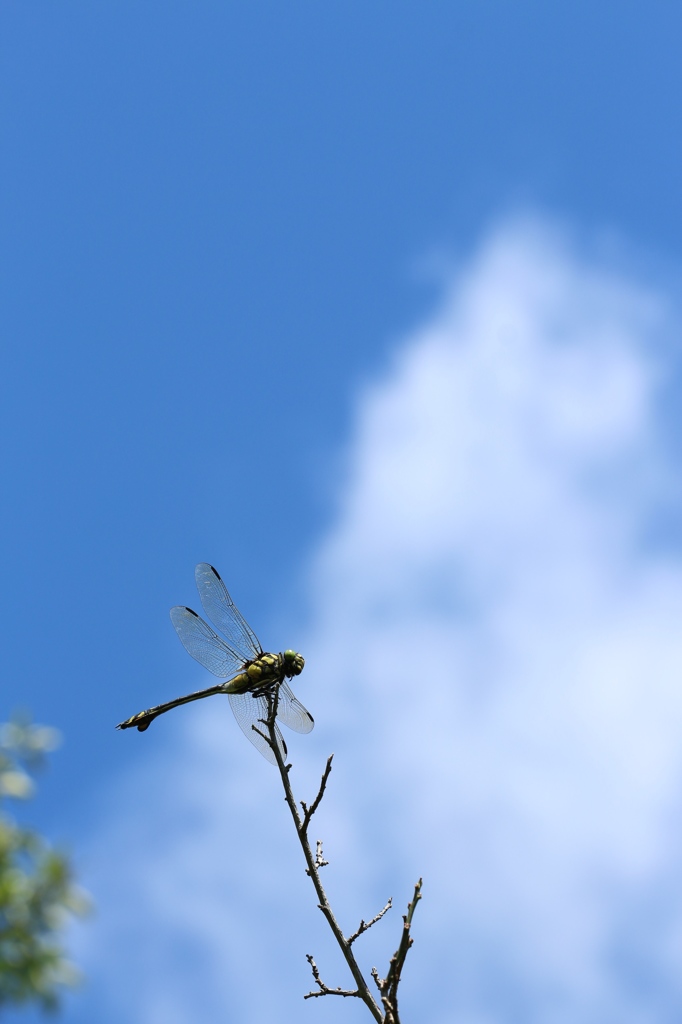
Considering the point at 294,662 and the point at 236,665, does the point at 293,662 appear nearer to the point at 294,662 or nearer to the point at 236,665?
the point at 294,662

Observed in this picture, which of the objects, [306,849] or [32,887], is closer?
[32,887]

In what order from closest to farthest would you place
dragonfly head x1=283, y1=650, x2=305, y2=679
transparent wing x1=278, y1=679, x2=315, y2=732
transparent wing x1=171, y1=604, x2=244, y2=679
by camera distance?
dragonfly head x1=283, y1=650, x2=305, y2=679
transparent wing x1=171, y1=604, x2=244, y2=679
transparent wing x1=278, y1=679, x2=315, y2=732

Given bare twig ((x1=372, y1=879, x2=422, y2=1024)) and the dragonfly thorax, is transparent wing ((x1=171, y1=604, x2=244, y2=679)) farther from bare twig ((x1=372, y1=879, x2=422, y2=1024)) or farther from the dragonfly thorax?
bare twig ((x1=372, y1=879, x2=422, y2=1024))

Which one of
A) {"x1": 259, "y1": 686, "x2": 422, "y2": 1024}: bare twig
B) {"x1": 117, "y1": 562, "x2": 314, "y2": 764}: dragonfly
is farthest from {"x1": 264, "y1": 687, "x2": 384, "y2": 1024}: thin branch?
{"x1": 117, "y1": 562, "x2": 314, "y2": 764}: dragonfly

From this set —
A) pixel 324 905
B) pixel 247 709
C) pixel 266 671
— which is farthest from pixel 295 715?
pixel 324 905

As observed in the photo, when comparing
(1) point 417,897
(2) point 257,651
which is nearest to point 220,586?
(2) point 257,651

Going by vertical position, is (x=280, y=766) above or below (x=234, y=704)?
below

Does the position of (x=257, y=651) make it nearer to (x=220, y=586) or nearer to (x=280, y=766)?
(x=220, y=586)
